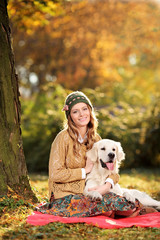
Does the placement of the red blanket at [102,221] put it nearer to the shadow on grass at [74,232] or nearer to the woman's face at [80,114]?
the shadow on grass at [74,232]

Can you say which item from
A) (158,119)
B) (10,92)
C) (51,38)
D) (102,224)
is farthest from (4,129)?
(51,38)

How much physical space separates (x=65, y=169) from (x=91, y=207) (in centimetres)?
63

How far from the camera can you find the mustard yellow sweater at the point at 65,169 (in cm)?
421

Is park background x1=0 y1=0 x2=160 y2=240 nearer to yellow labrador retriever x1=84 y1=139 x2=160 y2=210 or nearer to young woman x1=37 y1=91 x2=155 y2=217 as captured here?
young woman x1=37 y1=91 x2=155 y2=217

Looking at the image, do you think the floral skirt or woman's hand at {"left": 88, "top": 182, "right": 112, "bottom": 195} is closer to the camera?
the floral skirt

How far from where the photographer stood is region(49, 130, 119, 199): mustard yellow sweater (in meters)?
4.21

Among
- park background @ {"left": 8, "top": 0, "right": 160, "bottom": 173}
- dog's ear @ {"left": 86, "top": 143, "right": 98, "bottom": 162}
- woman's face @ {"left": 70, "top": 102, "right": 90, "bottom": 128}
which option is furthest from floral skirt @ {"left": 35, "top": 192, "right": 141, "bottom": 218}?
park background @ {"left": 8, "top": 0, "right": 160, "bottom": 173}

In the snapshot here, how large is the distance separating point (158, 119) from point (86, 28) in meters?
8.53

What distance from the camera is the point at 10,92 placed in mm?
4594

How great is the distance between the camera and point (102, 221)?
3.71m

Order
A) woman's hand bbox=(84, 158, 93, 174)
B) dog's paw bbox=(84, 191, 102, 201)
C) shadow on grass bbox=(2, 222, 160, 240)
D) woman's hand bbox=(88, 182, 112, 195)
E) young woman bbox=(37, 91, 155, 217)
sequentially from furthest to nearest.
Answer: woman's hand bbox=(84, 158, 93, 174) < woman's hand bbox=(88, 182, 112, 195) < young woman bbox=(37, 91, 155, 217) < dog's paw bbox=(84, 191, 102, 201) < shadow on grass bbox=(2, 222, 160, 240)

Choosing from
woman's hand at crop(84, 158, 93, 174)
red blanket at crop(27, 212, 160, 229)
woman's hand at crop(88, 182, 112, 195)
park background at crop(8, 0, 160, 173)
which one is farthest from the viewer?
park background at crop(8, 0, 160, 173)

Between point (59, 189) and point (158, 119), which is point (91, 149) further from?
point (158, 119)

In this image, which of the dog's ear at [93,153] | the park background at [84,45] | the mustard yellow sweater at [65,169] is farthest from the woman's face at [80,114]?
the park background at [84,45]
